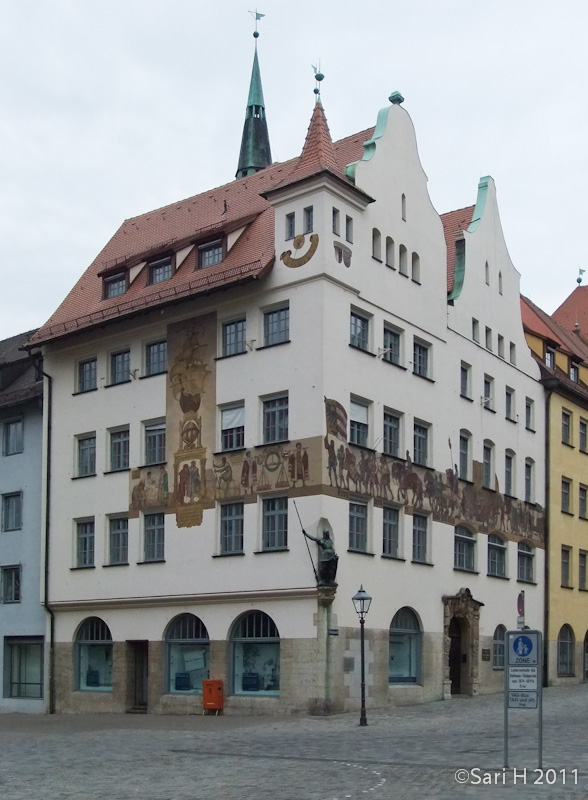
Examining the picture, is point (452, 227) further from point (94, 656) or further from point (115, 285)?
point (94, 656)

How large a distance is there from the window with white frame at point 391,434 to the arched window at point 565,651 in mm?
14167

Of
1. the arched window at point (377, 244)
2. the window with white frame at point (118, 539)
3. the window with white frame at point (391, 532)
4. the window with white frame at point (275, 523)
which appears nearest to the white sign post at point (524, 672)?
the window with white frame at point (275, 523)

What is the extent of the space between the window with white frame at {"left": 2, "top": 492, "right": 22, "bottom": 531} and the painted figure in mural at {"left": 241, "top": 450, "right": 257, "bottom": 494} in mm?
11971

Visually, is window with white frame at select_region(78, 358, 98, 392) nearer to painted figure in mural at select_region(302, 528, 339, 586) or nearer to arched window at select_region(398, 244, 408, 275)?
arched window at select_region(398, 244, 408, 275)

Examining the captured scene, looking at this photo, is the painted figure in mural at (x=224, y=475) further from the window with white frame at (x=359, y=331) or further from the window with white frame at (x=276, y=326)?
the window with white frame at (x=359, y=331)

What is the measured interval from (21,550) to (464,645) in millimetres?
15902

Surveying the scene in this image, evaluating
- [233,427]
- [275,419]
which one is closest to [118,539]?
[233,427]

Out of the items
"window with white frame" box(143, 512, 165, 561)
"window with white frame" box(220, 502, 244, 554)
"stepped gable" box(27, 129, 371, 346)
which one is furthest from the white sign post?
"window with white frame" box(143, 512, 165, 561)

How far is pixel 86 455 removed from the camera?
40.4 metres

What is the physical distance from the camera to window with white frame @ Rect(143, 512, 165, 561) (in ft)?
123

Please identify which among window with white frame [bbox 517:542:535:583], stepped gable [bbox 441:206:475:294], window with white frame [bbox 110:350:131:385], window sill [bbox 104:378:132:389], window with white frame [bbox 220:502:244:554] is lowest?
window with white frame [bbox 517:542:535:583]

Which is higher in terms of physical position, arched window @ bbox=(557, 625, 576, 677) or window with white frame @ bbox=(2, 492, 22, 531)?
window with white frame @ bbox=(2, 492, 22, 531)

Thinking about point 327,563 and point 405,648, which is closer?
point 327,563

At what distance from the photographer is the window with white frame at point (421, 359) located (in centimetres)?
3828
